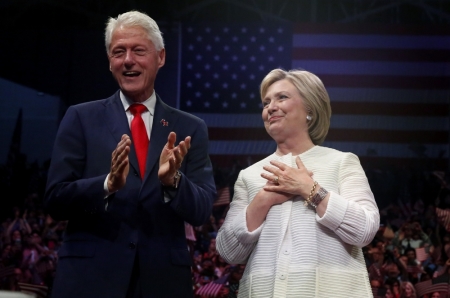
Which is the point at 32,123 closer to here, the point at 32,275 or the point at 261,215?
the point at 32,275

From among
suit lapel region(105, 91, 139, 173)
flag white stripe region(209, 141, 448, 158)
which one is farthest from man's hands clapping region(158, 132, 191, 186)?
flag white stripe region(209, 141, 448, 158)

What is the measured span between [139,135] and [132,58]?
0.69ft

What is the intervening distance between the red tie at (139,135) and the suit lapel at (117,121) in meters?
0.02

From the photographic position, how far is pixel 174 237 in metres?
1.88

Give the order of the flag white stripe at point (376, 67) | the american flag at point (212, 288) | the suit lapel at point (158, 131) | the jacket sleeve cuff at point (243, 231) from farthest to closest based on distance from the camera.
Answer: the flag white stripe at point (376, 67), the american flag at point (212, 288), the jacket sleeve cuff at point (243, 231), the suit lapel at point (158, 131)

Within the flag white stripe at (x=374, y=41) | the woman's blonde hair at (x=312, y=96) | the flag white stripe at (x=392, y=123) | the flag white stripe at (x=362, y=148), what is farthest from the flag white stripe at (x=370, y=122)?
the woman's blonde hair at (x=312, y=96)

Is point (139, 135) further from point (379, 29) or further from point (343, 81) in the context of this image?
point (379, 29)

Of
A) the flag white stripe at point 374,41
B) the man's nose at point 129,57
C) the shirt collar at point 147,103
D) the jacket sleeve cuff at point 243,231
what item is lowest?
the jacket sleeve cuff at point 243,231

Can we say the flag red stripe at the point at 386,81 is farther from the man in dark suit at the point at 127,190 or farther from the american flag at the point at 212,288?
the man in dark suit at the point at 127,190

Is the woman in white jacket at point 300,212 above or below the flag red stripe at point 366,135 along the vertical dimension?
above

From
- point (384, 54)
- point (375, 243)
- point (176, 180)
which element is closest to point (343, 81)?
point (384, 54)

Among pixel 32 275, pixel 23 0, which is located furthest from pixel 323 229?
pixel 23 0

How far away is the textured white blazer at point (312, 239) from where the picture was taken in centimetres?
187

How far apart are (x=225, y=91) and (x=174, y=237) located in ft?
24.5
